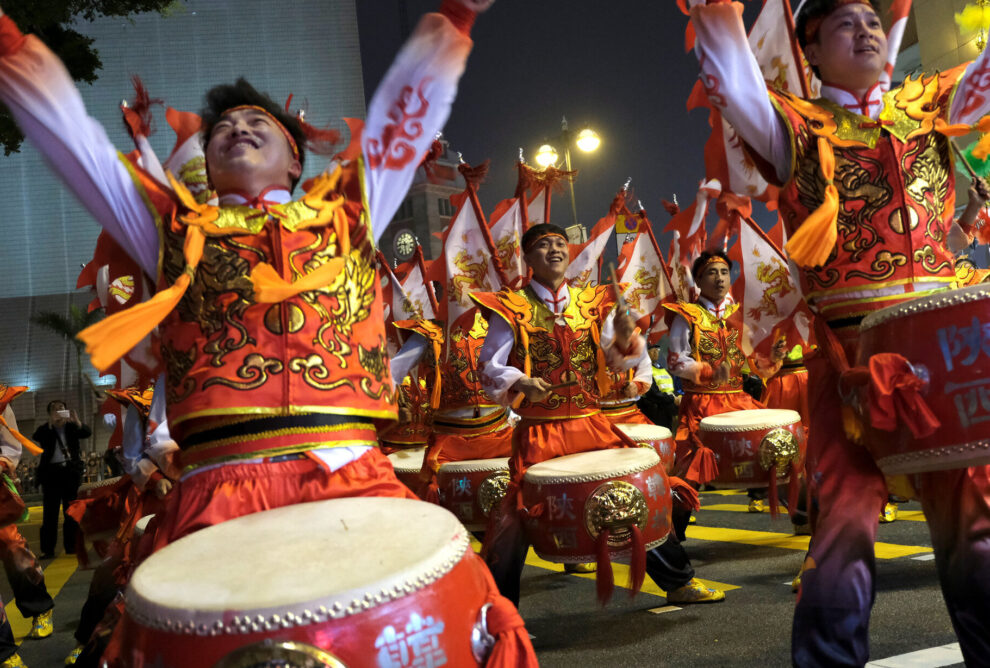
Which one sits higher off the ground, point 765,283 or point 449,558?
point 765,283

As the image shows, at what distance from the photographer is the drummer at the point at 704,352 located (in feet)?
17.5

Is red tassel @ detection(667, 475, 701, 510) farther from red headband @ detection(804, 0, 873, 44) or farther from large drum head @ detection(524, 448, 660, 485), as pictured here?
red headband @ detection(804, 0, 873, 44)

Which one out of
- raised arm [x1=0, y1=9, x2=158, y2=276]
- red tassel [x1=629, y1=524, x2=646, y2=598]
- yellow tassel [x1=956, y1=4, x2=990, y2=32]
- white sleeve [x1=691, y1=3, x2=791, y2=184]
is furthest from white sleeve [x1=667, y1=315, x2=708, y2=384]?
raised arm [x1=0, y1=9, x2=158, y2=276]

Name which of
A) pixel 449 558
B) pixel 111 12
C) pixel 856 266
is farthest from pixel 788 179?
pixel 111 12

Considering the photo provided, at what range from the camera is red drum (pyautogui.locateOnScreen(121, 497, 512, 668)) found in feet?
4.23

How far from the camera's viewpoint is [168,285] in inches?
80.0

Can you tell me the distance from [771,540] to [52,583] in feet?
19.1

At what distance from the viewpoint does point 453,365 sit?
5.59 meters

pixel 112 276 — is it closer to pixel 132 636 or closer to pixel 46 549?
A: pixel 132 636

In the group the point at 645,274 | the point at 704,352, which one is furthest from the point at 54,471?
the point at 704,352

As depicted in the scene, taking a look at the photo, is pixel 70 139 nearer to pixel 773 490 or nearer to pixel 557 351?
pixel 557 351

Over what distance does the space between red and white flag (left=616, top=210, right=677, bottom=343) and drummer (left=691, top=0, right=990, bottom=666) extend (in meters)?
3.66

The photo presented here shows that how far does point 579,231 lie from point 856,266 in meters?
6.51

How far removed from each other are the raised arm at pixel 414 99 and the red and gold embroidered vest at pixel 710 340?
386 centimetres
